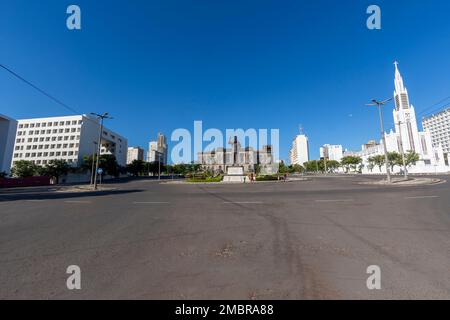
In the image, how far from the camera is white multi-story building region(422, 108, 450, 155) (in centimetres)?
12675

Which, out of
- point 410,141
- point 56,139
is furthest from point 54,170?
point 410,141

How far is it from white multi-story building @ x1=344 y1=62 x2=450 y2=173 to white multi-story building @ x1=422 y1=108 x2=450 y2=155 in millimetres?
48526

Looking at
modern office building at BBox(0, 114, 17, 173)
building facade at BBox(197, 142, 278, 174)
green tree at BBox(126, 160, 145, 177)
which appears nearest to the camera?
modern office building at BBox(0, 114, 17, 173)

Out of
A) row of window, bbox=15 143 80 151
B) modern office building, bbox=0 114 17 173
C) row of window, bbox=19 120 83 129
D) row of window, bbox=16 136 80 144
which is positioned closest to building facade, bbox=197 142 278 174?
row of window, bbox=15 143 80 151

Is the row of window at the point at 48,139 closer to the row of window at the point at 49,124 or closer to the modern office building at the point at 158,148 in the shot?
the row of window at the point at 49,124

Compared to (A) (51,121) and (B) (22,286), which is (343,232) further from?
(A) (51,121)

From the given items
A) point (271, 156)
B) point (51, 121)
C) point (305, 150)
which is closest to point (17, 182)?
point (51, 121)

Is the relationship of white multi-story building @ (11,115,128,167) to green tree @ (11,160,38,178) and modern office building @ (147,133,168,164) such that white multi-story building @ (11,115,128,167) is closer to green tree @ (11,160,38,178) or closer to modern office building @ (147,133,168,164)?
green tree @ (11,160,38,178)

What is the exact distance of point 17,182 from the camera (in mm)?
39219

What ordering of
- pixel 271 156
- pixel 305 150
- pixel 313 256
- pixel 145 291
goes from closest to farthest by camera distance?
pixel 145 291 → pixel 313 256 → pixel 271 156 → pixel 305 150

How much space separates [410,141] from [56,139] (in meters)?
155

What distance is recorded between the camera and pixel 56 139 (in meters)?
72.9

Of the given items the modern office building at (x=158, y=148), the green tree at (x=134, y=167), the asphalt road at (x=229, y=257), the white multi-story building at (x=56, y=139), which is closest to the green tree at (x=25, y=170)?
the white multi-story building at (x=56, y=139)
